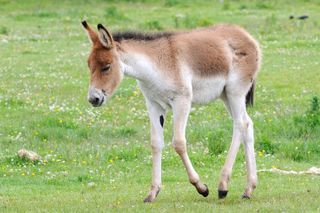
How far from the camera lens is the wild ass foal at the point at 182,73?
9.99 metres

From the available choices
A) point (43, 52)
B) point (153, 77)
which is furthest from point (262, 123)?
point (43, 52)

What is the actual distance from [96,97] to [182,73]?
3.63 feet

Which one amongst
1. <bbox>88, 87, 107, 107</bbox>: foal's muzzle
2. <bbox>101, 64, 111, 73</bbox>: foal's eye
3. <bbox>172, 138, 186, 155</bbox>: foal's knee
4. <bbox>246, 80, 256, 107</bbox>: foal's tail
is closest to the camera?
<bbox>88, 87, 107, 107</bbox>: foal's muzzle

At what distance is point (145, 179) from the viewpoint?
12602mm

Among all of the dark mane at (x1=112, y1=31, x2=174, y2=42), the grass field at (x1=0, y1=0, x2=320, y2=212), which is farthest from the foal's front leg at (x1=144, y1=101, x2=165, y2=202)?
the dark mane at (x1=112, y1=31, x2=174, y2=42)

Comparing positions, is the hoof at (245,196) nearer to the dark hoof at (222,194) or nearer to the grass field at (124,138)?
the grass field at (124,138)

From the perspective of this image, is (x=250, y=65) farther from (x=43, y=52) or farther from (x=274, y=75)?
(x=43, y=52)

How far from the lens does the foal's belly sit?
34.6ft

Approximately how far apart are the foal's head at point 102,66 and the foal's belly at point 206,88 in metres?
1.07

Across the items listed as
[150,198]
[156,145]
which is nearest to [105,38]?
[156,145]

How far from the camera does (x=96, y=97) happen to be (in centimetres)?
983

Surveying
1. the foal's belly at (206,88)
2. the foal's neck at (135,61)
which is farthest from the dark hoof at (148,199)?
the foal's neck at (135,61)

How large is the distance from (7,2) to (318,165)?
95.1 ft

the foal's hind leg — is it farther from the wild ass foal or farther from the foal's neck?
the foal's neck
